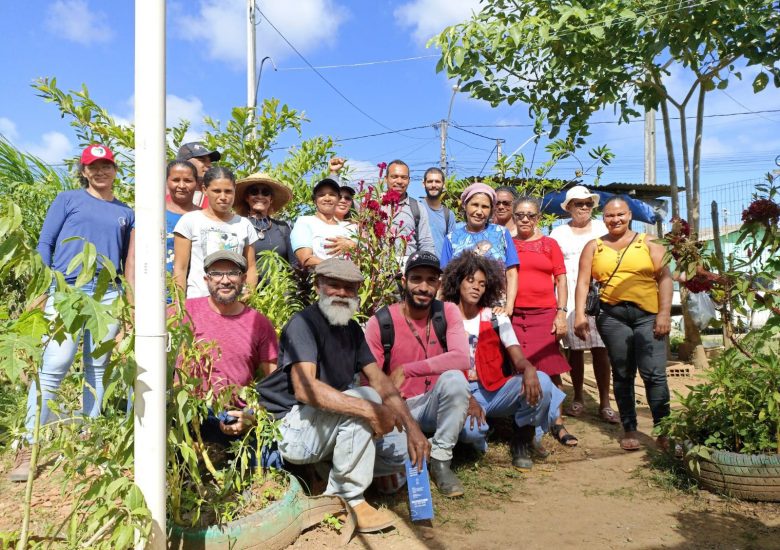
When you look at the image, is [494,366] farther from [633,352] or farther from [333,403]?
[333,403]

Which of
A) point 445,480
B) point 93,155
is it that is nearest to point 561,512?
point 445,480

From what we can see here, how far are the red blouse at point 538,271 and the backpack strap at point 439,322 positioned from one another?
1.11m

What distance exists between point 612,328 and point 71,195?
12.3 feet

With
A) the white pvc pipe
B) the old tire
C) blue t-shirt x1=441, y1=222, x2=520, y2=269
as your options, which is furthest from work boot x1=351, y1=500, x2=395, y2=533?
blue t-shirt x1=441, y1=222, x2=520, y2=269

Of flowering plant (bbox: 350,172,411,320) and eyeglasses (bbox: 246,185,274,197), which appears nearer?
flowering plant (bbox: 350,172,411,320)

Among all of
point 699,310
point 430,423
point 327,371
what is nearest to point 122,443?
point 327,371

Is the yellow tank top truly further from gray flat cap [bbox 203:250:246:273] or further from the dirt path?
gray flat cap [bbox 203:250:246:273]

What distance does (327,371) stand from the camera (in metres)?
3.40

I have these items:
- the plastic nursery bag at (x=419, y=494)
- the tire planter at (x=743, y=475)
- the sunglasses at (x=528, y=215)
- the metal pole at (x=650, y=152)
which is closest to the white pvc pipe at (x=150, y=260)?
the plastic nursery bag at (x=419, y=494)

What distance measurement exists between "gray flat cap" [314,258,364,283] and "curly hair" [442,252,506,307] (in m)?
1.18

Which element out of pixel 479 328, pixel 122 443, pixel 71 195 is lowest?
pixel 122 443

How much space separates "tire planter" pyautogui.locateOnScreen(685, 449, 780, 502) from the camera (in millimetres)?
3502

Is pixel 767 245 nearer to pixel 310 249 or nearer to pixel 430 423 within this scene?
pixel 430 423

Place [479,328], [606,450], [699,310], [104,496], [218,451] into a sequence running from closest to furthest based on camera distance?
[104,496] < [218,451] < [479,328] < [606,450] < [699,310]
